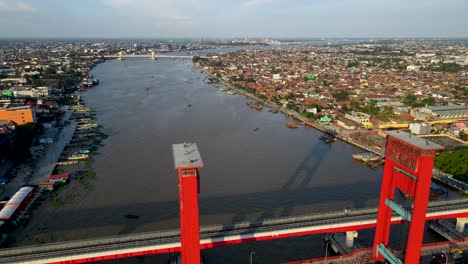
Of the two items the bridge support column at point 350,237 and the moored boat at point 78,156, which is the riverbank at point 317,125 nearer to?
the bridge support column at point 350,237

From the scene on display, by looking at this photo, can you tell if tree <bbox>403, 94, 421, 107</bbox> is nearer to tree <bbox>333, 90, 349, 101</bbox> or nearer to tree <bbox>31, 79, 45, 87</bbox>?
tree <bbox>333, 90, 349, 101</bbox>

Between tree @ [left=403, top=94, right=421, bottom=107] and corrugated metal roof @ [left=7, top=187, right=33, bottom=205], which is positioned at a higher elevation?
tree @ [left=403, top=94, right=421, bottom=107]

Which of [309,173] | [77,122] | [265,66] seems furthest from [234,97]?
[265,66]

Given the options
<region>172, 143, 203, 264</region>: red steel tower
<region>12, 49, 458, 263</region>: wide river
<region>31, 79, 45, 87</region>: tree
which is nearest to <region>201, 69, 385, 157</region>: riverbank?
<region>12, 49, 458, 263</region>: wide river

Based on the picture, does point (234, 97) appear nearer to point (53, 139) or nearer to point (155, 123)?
point (155, 123)

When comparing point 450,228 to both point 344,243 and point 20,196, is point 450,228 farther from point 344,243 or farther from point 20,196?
point 20,196

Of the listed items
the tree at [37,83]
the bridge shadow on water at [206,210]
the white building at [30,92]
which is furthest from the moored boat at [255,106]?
the tree at [37,83]
